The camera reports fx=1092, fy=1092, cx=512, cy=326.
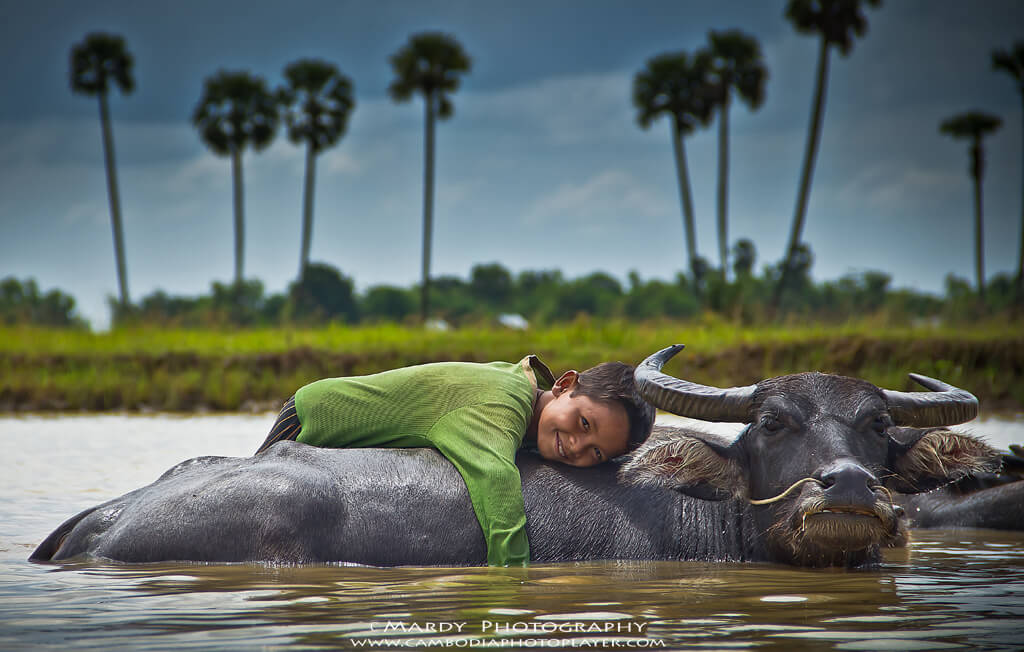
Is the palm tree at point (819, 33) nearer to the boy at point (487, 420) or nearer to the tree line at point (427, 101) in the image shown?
the tree line at point (427, 101)

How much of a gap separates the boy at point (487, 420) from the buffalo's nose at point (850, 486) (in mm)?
1024

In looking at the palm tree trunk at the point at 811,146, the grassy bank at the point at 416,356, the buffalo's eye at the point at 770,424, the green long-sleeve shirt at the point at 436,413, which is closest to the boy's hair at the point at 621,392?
the green long-sleeve shirt at the point at 436,413

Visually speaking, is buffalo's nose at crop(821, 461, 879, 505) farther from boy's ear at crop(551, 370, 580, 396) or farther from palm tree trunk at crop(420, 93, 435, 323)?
palm tree trunk at crop(420, 93, 435, 323)

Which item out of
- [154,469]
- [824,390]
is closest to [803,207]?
[154,469]

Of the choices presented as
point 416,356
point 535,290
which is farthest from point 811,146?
point 535,290

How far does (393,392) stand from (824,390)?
1961 mm

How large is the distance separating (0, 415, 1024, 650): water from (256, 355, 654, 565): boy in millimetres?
372

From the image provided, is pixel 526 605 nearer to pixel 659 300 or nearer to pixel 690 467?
pixel 690 467

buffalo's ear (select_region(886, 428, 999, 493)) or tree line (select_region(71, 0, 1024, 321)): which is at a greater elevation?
tree line (select_region(71, 0, 1024, 321))

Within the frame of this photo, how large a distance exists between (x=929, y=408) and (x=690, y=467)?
3.57 feet

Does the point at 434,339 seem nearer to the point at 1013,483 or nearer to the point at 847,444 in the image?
the point at 1013,483

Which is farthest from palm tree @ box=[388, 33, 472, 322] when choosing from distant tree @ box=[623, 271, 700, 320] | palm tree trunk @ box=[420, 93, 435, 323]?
distant tree @ box=[623, 271, 700, 320]

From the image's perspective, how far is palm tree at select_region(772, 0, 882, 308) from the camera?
2969 cm

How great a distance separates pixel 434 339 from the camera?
1795 cm
